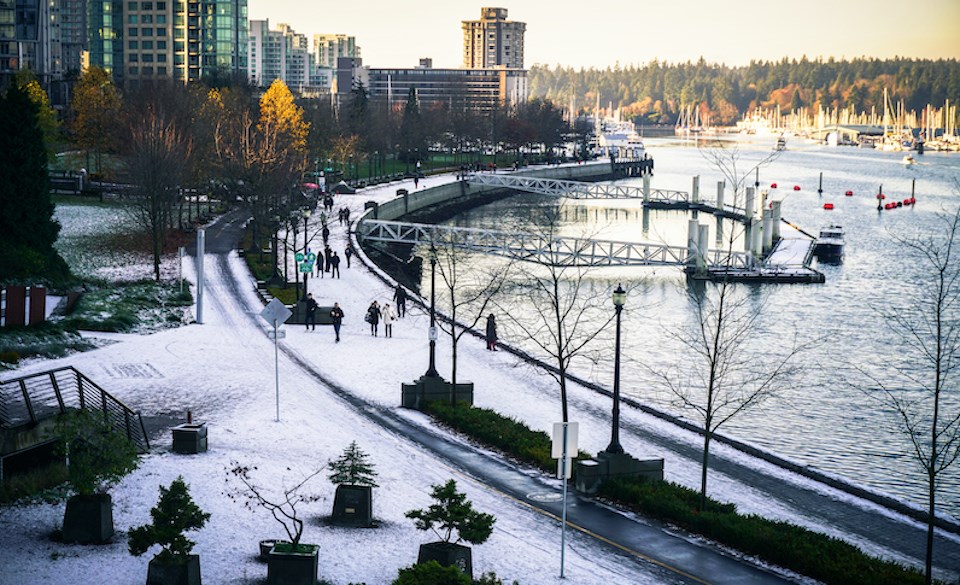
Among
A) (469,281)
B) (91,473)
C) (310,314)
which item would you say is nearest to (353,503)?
(91,473)

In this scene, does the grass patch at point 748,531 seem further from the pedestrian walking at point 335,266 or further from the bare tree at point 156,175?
the bare tree at point 156,175

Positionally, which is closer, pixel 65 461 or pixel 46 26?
pixel 65 461

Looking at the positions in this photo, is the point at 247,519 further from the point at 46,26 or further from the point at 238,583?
the point at 46,26

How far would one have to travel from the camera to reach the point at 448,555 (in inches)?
793

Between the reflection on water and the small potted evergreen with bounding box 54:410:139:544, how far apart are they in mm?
21869

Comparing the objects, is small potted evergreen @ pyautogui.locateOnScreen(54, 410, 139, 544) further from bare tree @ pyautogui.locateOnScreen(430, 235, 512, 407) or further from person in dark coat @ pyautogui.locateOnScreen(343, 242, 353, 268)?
person in dark coat @ pyautogui.locateOnScreen(343, 242, 353, 268)

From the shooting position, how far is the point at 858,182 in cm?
18112

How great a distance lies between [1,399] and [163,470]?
3565 millimetres

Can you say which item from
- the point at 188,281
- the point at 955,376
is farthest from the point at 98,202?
the point at 955,376

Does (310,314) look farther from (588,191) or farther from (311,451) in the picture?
(588,191)

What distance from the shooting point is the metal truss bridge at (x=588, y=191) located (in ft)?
414

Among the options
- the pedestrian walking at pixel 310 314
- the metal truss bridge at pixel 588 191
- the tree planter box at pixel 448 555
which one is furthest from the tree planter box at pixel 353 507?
the metal truss bridge at pixel 588 191

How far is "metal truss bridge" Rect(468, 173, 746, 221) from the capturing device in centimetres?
12625

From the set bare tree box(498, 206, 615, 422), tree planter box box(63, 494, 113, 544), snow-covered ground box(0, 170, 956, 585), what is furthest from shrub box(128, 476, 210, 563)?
bare tree box(498, 206, 615, 422)
